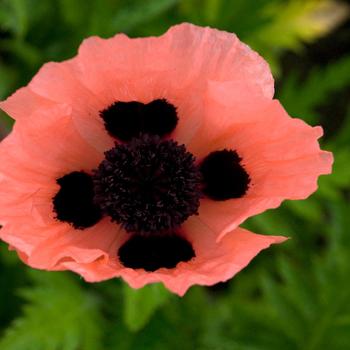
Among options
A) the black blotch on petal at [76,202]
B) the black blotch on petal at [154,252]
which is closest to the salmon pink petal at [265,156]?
the black blotch on petal at [154,252]

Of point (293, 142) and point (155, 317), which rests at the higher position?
point (293, 142)

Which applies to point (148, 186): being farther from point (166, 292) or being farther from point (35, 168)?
point (166, 292)

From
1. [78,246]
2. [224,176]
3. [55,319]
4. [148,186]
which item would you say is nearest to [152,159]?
[148,186]

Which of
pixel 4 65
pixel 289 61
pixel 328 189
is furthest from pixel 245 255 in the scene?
pixel 289 61

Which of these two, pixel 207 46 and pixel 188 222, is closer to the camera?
pixel 207 46

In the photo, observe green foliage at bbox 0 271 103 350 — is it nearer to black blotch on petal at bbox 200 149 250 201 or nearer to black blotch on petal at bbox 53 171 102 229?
black blotch on petal at bbox 53 171 102 229

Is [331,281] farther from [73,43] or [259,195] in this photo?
[73,43]

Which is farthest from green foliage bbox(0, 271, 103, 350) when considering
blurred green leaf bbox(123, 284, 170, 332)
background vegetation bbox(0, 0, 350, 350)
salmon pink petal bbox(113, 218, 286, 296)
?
salmon pink petal bbox(113, 218, 286, 296)
